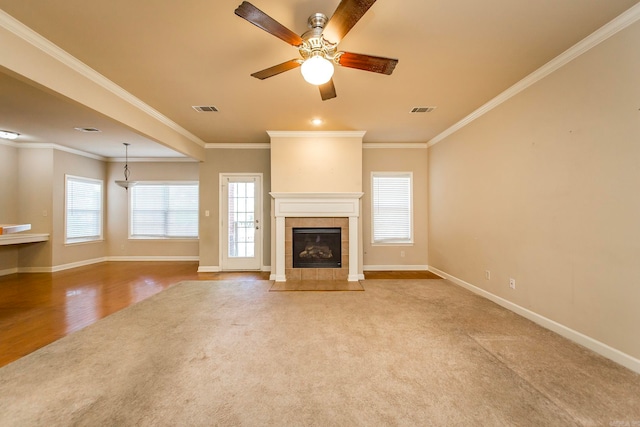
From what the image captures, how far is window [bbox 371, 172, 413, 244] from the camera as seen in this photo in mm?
5562

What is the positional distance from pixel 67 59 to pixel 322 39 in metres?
2.49

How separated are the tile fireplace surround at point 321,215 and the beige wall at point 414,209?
2.88 feet

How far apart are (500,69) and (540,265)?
7.10 feet

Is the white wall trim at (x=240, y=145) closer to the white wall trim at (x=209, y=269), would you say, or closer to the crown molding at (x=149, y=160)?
the crown molding at (x=149, y=160)

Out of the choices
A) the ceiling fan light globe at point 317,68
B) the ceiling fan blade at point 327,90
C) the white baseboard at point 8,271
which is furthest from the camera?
the white baseboard at point 8,271

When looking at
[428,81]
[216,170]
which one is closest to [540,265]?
[428,81]

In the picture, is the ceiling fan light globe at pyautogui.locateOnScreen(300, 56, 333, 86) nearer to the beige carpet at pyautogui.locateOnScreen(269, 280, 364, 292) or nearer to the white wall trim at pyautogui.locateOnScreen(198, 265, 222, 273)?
the beige carpet at pyautogui.locateOnScreen(269, 280, 364, 292)

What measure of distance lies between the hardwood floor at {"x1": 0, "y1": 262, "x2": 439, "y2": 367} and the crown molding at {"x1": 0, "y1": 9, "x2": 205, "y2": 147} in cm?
271

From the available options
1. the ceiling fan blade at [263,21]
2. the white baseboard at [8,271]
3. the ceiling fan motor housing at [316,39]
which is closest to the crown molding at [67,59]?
the ceiling fan blade at [263,21]

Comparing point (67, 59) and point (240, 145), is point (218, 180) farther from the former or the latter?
point (67, 59)

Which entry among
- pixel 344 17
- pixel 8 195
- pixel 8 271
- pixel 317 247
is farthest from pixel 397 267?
pixel 8 195

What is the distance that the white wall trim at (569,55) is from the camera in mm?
1996

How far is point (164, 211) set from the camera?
21.9 ft

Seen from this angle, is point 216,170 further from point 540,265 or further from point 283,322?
point 540,265
